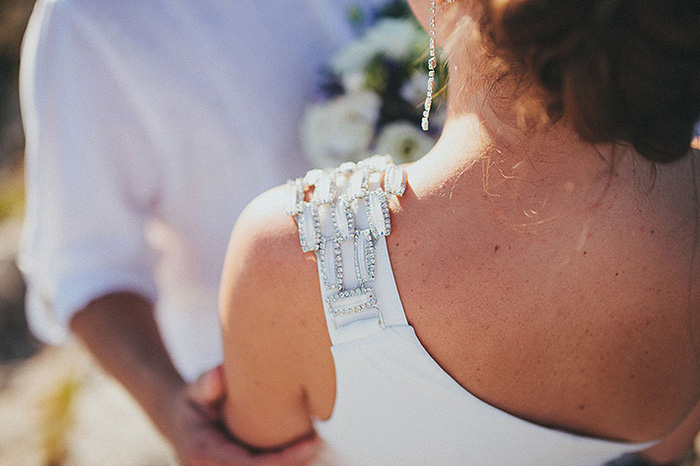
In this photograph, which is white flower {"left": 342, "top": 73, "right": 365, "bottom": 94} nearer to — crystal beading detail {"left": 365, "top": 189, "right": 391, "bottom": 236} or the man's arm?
crystal beading detail {"left": 365, "top": 189, "right": 391, "bottom": 236}

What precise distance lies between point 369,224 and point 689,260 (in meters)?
0.64

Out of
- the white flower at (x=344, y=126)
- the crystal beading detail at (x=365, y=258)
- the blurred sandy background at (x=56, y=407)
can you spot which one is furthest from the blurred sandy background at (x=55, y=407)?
the crystal beading detail at (x=365, y=258)

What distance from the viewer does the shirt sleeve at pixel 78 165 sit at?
171cm

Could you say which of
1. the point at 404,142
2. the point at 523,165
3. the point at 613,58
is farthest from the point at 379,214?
the point at 404,142

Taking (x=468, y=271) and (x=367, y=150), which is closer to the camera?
(x=468, y=271)

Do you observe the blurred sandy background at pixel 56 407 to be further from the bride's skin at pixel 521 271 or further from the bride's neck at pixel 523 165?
the bride's neck at pixel 523 165

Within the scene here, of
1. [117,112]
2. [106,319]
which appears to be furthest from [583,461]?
[117,112]

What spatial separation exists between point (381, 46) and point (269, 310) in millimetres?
1126

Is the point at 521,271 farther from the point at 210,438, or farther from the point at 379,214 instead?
the point at 210,438

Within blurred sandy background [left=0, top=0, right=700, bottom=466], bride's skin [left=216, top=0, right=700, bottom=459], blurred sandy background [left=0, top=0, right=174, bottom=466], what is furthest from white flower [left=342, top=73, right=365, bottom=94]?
blurred sandy background [left=0, top=0, right=700, bottom=466]

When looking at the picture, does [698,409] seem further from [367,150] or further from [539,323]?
[367,150]

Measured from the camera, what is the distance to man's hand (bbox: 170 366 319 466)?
141cm

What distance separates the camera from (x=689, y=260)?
1016 millimetres

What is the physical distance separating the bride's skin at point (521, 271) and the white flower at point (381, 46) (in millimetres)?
755
